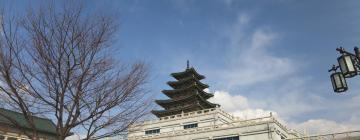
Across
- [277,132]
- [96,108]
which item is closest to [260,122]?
[277,132]

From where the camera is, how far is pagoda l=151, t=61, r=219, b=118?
169 ft

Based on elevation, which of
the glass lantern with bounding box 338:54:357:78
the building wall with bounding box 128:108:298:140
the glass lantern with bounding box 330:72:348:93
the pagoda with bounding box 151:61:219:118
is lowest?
the glass lantern with bounding box 330:72:348:93

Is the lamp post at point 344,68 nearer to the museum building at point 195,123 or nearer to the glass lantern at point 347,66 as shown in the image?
the glass lantern at point 347,66

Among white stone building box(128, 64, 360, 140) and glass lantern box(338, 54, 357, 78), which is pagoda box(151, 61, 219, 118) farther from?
glass lantern box(338, 54, 357, 78)

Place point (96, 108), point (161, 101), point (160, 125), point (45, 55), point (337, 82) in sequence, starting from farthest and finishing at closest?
point (161, 101) < point (160, 125) < point (96, 108) < point (45, 55) < point (337, 82)

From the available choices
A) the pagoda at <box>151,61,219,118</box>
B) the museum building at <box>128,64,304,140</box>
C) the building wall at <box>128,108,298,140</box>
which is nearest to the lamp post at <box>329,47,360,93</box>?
the museum building at <box>128,64,304,140</box>

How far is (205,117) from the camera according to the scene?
39656mm

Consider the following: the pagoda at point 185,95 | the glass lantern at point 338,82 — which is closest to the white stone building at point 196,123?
the pagoda at point 185,95

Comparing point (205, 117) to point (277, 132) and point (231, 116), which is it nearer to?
point (231, 116)

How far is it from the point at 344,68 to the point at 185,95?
5049 centimetres

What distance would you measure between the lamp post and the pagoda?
45956 millimetres

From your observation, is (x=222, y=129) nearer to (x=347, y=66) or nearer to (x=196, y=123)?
(x=196, y=123)

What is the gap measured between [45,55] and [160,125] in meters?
33.1

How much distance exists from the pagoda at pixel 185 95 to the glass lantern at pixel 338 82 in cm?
4593
